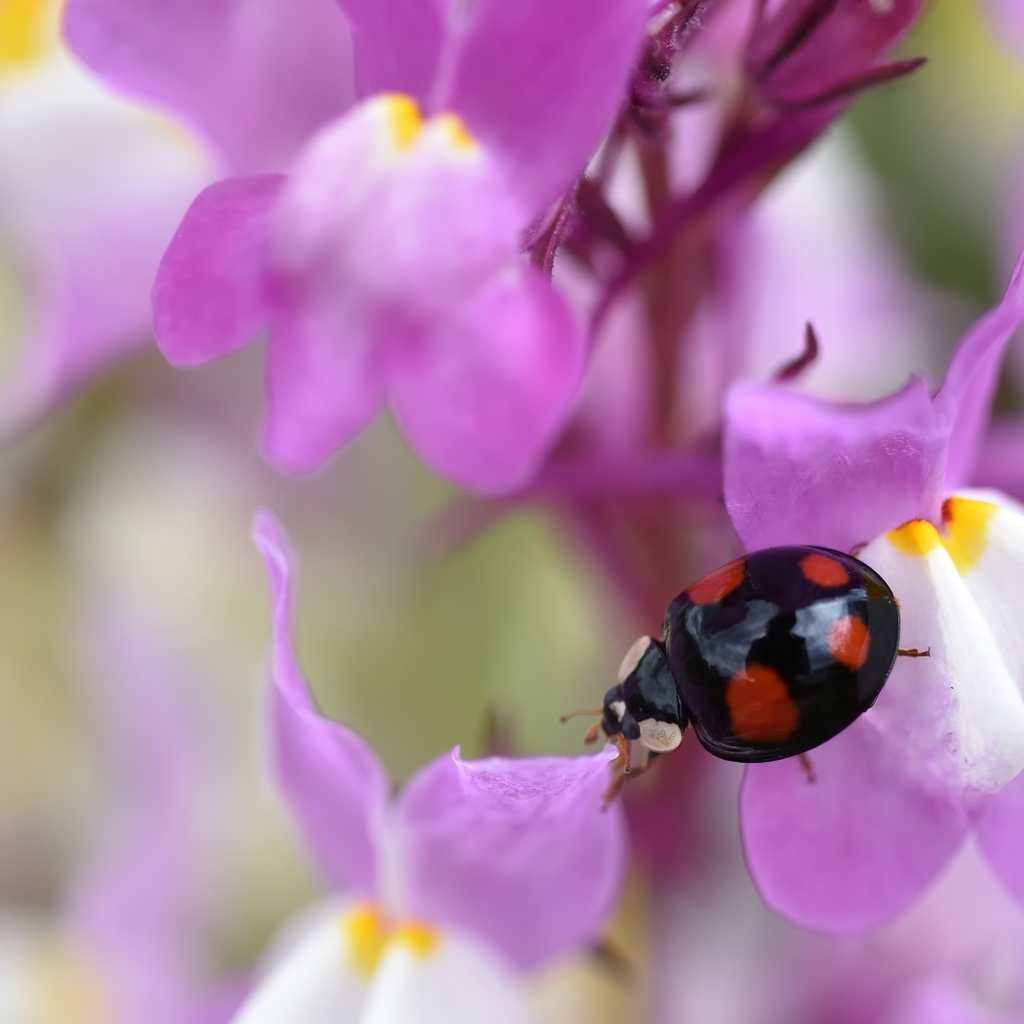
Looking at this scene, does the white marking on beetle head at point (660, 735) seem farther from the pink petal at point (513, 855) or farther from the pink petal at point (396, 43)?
the pink petal at point (396, 43)

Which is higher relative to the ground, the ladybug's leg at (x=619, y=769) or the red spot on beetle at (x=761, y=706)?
the red spot on beetle at (x=761, y=706)

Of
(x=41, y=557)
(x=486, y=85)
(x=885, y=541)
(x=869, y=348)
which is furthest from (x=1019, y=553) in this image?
(x=41, y=557)

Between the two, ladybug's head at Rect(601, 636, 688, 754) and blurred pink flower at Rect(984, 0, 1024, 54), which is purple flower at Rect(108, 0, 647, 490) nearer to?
ladybug's head at Rect(601, 636, 688, 754)

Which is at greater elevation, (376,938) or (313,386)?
(313,386)

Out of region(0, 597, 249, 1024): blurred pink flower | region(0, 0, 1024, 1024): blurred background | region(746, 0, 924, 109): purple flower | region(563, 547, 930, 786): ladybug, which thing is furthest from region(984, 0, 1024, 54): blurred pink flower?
region(0, 597, 249, 1024): blurred pink flower

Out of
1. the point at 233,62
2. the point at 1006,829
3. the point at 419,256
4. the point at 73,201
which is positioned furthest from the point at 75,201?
the point at 1006,829

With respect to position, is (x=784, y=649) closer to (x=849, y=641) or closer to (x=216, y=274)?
(x=849, y=641)

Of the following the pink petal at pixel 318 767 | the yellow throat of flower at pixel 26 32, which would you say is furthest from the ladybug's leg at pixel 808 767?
the yellow throat of flower at pixel 26 32
